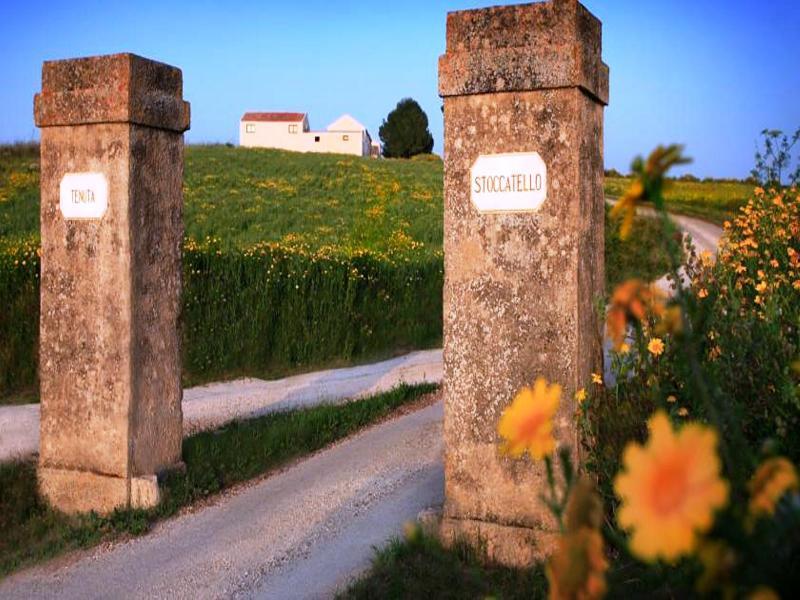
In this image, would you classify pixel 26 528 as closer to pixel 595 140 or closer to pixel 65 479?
pixel 65 479

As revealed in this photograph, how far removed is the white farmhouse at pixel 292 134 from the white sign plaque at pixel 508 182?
70028 mm

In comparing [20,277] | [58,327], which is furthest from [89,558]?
[20,277]

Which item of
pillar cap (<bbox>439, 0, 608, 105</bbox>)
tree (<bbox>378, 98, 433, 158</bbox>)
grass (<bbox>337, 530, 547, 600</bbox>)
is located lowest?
grass (<bbox>337, 530, 547, 600</bbox>)

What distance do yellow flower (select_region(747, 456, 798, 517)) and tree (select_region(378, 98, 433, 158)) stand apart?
235ft

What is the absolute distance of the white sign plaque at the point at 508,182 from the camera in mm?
4602

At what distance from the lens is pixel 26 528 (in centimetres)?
615

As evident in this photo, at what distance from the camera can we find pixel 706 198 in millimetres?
37062

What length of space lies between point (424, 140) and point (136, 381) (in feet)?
220

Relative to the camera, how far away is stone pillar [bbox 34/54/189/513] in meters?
6.22

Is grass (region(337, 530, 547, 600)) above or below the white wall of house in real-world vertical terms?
below

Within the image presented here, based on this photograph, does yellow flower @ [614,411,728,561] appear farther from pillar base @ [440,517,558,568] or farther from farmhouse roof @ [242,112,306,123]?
farmhouse roof @ [242,112,306,123]

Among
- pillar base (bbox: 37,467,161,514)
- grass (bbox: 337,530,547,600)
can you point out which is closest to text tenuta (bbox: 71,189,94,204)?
pillar base (bbox: 37,467,161,514)

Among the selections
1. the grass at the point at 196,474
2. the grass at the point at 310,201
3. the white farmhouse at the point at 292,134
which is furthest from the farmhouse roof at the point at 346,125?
the grass at the point at 196,474

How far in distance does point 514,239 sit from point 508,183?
0.29 metres
